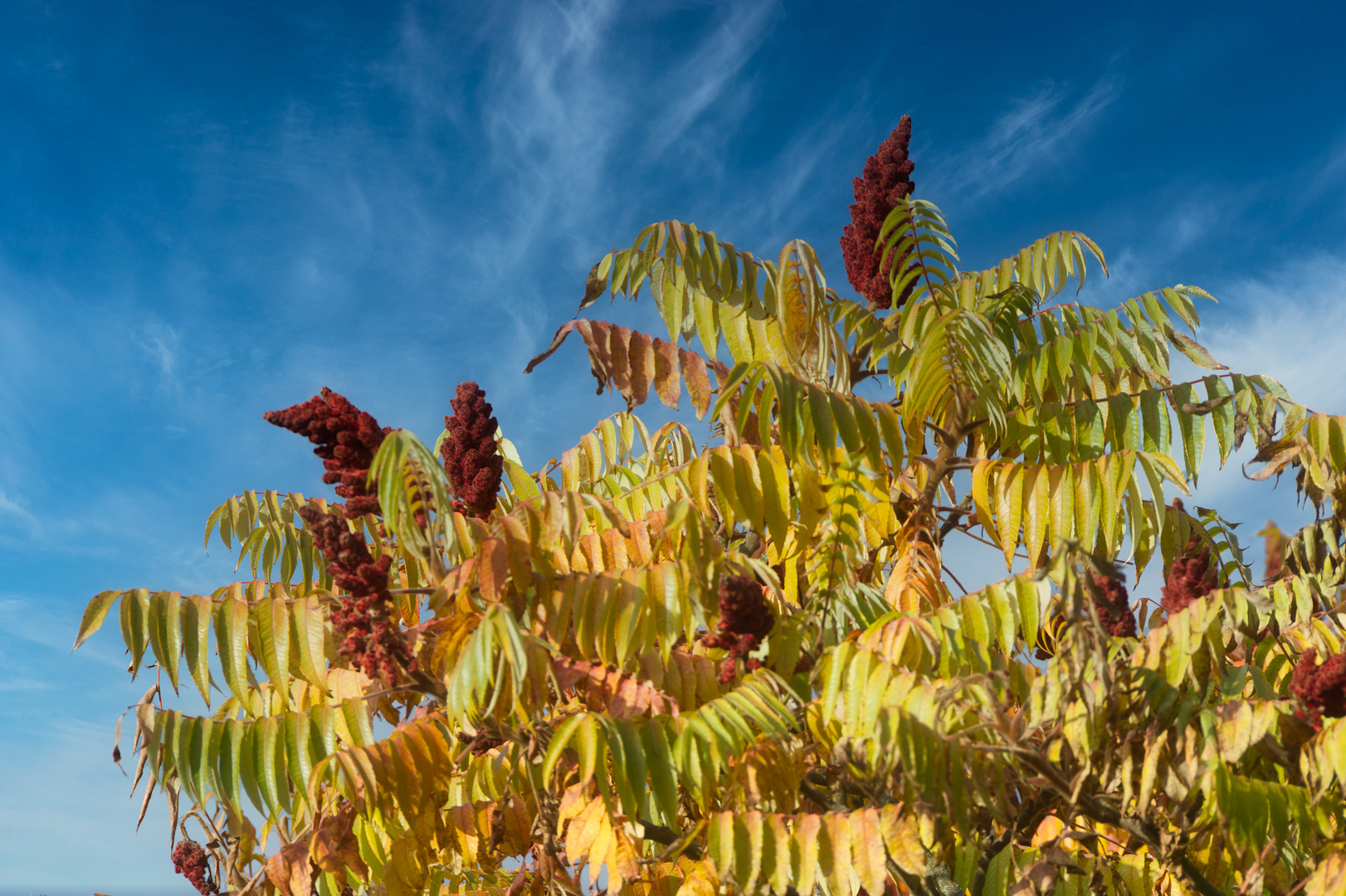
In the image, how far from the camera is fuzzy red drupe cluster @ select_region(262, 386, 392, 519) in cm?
305

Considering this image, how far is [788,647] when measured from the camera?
3197mm

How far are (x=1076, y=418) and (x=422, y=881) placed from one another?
344 cm

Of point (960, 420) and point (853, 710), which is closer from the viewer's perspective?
point (853, 710)

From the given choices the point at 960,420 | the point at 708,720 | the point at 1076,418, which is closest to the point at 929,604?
the point at 960,420

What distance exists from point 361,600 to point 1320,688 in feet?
9.95

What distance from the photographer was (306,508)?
124 inches

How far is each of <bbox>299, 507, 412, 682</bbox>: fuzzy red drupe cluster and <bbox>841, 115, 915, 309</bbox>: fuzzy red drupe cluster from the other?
3192 millimetres

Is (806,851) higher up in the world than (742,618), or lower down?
lower down

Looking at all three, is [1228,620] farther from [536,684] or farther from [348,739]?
[348,739]

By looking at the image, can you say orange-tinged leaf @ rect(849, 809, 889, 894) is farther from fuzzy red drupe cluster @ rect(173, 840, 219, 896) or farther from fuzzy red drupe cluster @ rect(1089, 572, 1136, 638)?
fuzzy red drupe cluster @ rect(173, 840, 219, 896)

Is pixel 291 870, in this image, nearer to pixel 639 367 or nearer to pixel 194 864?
pixel 194 864

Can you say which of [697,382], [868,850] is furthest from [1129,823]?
[697,382]

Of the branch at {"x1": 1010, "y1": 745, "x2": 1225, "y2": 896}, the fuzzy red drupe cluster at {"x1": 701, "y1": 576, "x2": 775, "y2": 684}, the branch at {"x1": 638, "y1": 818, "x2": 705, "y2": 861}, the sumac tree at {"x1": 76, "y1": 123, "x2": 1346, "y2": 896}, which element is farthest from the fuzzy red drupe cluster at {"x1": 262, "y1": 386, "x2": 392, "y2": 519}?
the branch at {"x1": 1010, "y1": 745, "x2": 1225, "y2": 896}

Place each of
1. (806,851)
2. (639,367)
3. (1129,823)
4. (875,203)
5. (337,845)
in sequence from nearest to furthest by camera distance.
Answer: (806,851), (1129,823), (337,845), (639,367), (875,203)
